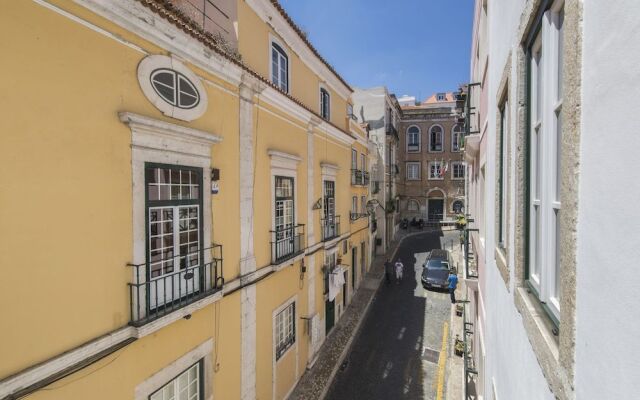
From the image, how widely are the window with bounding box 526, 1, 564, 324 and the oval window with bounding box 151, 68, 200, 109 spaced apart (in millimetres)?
5411

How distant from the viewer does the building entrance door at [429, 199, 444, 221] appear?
Result: 36.3 m

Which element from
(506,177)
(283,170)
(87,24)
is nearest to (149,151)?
(87,24)

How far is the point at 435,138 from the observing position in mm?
36000

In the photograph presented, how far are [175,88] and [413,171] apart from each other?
113ft

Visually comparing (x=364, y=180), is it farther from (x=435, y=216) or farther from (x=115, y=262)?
(x=435, y=216)

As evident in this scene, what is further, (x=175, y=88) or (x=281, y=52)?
(x=281, y=52)

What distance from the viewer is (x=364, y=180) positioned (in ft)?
62.6

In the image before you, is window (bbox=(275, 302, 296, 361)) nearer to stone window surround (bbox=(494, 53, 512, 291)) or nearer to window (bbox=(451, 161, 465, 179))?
stone window surround (bbox=(494, 53, 512, 291))

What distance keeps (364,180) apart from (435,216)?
2102cm

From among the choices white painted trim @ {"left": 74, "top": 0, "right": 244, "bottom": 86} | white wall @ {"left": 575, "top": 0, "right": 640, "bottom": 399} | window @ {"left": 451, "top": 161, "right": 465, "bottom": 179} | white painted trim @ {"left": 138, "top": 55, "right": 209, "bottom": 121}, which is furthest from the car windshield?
window @ {"left": 451, "top": 161, "right": 465, "bottom": 179}

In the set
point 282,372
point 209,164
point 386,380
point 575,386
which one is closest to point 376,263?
point 386,380

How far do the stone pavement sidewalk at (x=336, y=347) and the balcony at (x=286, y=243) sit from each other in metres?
4.65

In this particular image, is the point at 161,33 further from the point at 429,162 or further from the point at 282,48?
the point at 429,162

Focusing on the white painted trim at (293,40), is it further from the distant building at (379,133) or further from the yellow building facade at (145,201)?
the distant building at (379,133)
